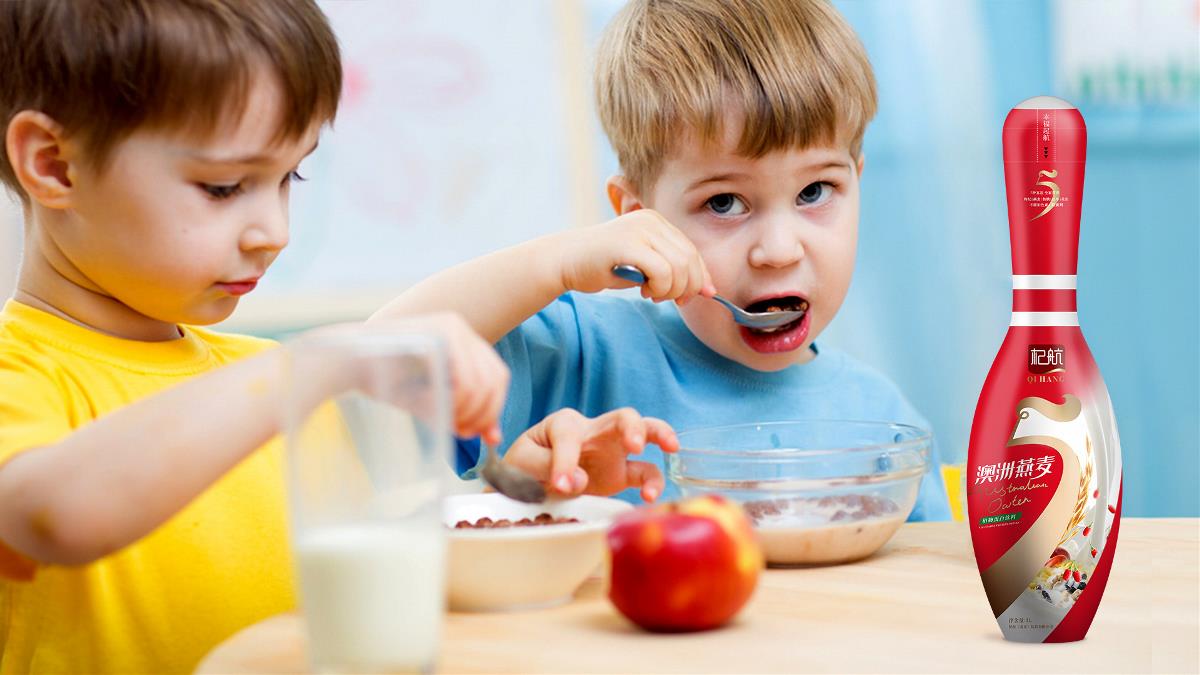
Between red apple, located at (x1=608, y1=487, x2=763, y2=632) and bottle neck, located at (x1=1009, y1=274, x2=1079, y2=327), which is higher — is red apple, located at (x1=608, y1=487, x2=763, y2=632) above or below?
below

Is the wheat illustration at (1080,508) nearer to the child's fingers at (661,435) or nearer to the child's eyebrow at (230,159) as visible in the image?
the child's fingers at (661,435)

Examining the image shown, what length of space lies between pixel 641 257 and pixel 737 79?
327 millimetres

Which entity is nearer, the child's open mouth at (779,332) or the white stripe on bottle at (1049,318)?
the white stripe on bottle at (1049,318)

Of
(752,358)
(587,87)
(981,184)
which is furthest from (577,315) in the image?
(981,184)

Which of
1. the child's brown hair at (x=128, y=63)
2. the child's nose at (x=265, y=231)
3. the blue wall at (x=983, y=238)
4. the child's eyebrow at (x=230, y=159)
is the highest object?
the child's brown hair at (x=128, y=63)

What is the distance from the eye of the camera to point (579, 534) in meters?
0.79

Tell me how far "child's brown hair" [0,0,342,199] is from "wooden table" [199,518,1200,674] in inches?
15.8

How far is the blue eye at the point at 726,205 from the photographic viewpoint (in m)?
1.33

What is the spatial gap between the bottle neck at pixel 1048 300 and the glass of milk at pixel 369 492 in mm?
376

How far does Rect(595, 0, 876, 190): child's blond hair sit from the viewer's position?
131cm

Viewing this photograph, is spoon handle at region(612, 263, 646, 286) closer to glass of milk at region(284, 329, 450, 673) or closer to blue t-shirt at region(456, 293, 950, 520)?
blue t-shirt at region(456, 293, 950, 520)

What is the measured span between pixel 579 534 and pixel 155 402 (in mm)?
272

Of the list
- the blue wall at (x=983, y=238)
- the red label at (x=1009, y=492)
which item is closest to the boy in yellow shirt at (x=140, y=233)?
the red label at (x=1009, y=492)

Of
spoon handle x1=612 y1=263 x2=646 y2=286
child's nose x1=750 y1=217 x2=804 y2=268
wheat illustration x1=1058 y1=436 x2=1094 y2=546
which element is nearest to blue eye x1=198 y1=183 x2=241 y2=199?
spoon handle x1=612 y1=263 x2=646 y2=286
